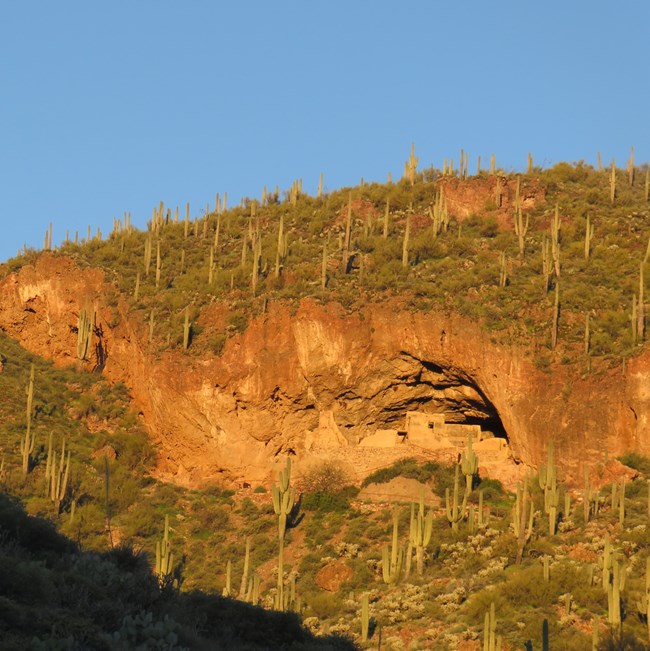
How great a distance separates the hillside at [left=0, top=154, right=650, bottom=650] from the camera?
3284 cm

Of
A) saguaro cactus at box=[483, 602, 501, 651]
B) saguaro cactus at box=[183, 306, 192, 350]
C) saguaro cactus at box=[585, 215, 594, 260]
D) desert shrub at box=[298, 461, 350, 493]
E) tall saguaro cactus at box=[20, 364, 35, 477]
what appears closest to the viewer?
saguaro cactus at box=[483, 602, 501, 651]

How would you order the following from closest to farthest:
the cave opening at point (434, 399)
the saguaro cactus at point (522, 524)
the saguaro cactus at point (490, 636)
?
the saguaro cactus at point (490, 636), the saguaro cactus at point (522, 524), the cave opening at point (434, 399)

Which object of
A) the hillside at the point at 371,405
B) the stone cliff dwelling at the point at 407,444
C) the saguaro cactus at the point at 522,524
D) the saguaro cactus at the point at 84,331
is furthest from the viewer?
the saguaro cactus at the point at 84,331

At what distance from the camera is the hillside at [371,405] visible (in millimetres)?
32844

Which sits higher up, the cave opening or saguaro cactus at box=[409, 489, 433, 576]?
the cave opening

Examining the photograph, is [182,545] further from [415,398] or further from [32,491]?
[415,398]

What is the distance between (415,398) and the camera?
139ft

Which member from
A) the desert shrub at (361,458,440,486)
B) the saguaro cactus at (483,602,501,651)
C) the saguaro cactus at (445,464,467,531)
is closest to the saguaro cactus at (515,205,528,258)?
→ the desert shrub at (361,458,440,486)

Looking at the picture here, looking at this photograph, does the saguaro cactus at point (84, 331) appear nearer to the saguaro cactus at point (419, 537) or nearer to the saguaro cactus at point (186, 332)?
the saguaro cactus at point (186, 332)

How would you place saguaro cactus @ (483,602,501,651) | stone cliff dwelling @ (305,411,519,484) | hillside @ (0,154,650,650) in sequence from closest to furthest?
saguaro cactus @ (483,602,501,651), hillside @ (0,154,650,650), stone cliff dwelling @ (305,411,519,484)

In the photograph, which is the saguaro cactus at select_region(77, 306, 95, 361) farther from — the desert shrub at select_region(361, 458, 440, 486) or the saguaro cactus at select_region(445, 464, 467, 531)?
the saguaro cactus at select_region(445, 464, 467, 531)

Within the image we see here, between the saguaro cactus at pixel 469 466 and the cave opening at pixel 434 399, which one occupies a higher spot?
the cave opening at pixel 434 399

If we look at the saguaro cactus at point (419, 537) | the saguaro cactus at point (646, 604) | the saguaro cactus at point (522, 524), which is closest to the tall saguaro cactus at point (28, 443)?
the saguaro cactus at point (419, 537)

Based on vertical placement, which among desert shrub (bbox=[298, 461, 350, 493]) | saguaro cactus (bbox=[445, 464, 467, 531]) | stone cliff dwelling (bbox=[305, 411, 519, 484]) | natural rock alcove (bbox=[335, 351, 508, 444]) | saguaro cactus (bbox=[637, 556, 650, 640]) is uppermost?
natural rock alcove (bbox=[335, 351, 508, 444])
